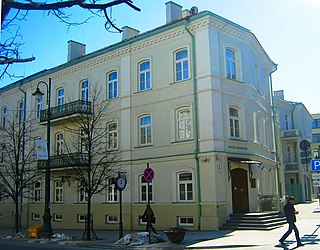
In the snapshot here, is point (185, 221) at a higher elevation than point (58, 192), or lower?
lower

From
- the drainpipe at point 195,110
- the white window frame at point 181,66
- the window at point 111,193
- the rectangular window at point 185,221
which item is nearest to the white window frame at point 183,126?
the drainpipe at point 195,110

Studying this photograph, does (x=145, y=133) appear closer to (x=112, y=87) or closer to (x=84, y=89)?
(x=112, y=87)

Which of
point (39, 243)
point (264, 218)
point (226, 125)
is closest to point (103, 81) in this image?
point (226, 125)

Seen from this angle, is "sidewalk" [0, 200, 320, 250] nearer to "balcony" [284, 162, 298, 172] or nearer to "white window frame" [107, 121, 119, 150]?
"white window frame" [107, 121, 119, 150]

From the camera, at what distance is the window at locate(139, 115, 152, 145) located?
2453 cm

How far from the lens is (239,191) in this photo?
889 inches

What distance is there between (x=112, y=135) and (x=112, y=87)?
332 centimetres

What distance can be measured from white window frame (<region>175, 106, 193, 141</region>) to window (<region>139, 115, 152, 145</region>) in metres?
2.17

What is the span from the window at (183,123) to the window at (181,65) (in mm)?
1902

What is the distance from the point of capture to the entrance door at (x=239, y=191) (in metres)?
22.2

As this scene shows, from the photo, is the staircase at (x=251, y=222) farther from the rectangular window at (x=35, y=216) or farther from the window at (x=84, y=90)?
the rectangular window at (x=35, y=216)

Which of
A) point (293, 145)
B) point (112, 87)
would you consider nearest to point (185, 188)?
point (112, 87)

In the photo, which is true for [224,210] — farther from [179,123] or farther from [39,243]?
[39,243]

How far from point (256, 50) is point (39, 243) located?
18368 millimetres
